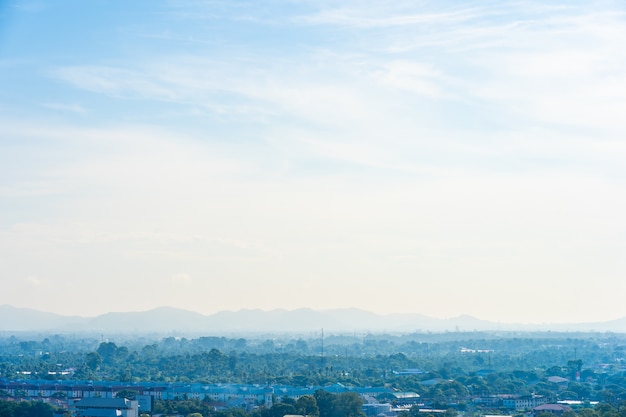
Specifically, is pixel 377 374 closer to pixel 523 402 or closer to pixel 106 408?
pixel 523 402

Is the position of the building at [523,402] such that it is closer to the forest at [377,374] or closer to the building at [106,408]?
the forest at [377,374]

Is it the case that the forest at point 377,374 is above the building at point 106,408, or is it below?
above

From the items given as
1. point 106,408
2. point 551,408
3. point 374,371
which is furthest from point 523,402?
point 106,408

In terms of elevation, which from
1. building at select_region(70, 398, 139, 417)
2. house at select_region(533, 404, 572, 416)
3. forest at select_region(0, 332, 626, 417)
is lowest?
house at select_region(533, 404, 572, 416)

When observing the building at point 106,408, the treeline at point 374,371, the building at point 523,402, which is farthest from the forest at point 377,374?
the building at point 106,408

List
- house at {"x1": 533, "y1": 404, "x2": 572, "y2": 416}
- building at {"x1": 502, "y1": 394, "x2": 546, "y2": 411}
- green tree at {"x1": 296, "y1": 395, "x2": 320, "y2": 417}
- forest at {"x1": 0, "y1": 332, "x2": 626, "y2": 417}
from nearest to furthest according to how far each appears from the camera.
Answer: green tree at {"x1": 296, "y1": 395, "x2": 320, "y2": 417} → house at {"x1": 533, "y1": 404, "x2": 572, "y2": 416} → building at {"x1": 502, "y1": 394, "x2": 546, "y2": 411} → forest at {"x1": 0, "y1": 332, "x2": 626, "y2": 417}

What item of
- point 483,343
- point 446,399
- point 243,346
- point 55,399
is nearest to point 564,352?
point 483,343

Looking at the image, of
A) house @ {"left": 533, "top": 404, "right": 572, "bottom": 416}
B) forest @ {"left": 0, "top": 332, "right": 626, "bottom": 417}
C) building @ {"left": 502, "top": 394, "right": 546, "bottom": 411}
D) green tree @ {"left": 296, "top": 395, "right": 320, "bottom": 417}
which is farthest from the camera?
forest @ {"left": 0, "top": 332, "right": 626, "bottom": 417}

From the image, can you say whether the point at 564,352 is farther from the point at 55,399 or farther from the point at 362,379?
the point at 55,399

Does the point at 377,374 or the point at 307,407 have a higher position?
the point at 377,374

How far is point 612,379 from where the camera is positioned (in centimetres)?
6022

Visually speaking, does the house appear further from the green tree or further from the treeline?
the green tree

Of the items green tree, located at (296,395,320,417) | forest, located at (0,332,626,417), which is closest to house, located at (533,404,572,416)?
forest, located at (0,332,626,417)

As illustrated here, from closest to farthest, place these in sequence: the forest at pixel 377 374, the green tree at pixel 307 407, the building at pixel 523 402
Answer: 1. the green tree at pixel 307 407
2. the building at pixel 523 402
3. the forest at pixel 377 374
